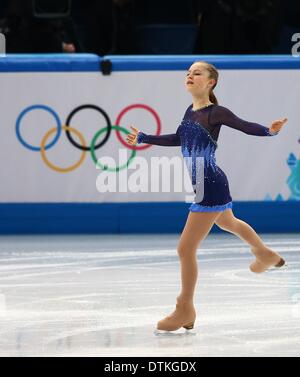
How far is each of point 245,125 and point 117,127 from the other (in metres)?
4.17

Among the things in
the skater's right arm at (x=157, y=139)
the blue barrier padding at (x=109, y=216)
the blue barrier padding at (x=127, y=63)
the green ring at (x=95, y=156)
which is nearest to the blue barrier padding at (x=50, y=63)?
the blue barrier padding at (x=127, y=63)

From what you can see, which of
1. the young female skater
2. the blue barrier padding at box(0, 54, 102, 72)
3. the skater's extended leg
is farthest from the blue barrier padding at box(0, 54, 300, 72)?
the young female skater

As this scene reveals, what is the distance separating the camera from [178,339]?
5.93 metres

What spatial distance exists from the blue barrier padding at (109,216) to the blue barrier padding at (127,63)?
1169 millimetres

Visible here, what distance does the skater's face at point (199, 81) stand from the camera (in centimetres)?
611

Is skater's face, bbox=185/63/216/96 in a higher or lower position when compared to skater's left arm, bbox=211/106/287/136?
higher

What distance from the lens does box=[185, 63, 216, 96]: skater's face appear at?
6.11m

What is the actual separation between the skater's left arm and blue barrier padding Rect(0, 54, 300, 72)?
4.08 meters

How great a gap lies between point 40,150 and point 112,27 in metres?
2.64

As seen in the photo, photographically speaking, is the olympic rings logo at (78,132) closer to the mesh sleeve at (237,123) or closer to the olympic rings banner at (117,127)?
the olympic rings banner at (117,127)

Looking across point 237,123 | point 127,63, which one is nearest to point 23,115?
point 127,63

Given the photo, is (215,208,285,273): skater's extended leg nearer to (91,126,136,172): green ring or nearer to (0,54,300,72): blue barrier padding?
(91,126,136,172): green ring

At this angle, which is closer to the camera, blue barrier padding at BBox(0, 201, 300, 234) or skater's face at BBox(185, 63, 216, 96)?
skater's face at BBox(185, 63, 216, 96)
